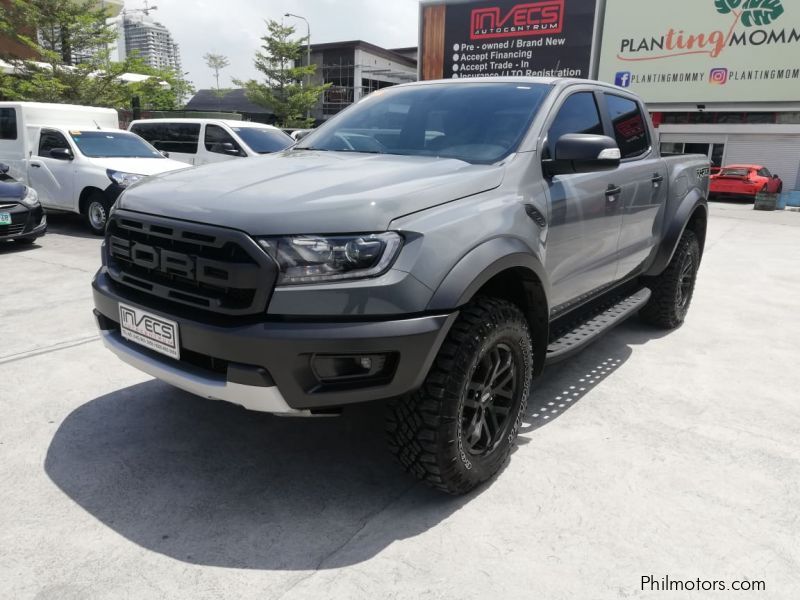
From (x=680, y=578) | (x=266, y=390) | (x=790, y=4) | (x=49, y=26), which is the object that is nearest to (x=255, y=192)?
(x=266, y=390)

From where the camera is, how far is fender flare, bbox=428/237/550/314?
2162 millimetres

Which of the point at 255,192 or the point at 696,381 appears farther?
the point at 696,381

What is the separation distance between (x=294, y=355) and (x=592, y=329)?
2085 millimetres

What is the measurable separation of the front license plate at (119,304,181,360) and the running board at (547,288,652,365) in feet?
5.57

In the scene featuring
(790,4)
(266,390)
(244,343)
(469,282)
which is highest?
(790,4)

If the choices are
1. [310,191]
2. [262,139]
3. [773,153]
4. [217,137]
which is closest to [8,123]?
[217,137]

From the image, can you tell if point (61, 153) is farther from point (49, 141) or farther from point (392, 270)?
point (392, 270)

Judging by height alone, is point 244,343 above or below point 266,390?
above

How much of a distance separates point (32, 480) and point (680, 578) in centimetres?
254

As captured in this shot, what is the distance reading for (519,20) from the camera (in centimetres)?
3125

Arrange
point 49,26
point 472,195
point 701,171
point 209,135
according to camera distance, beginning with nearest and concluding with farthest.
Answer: point 472,195 → point 701,171 → point 209,135 → point 49,26

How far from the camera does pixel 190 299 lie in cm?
222

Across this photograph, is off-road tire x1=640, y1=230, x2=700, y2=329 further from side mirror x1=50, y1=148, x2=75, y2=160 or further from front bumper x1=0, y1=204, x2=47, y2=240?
side mirror x1=50, y1=148, x2=75, y2=160

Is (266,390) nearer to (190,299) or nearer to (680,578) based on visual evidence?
(190,299)
